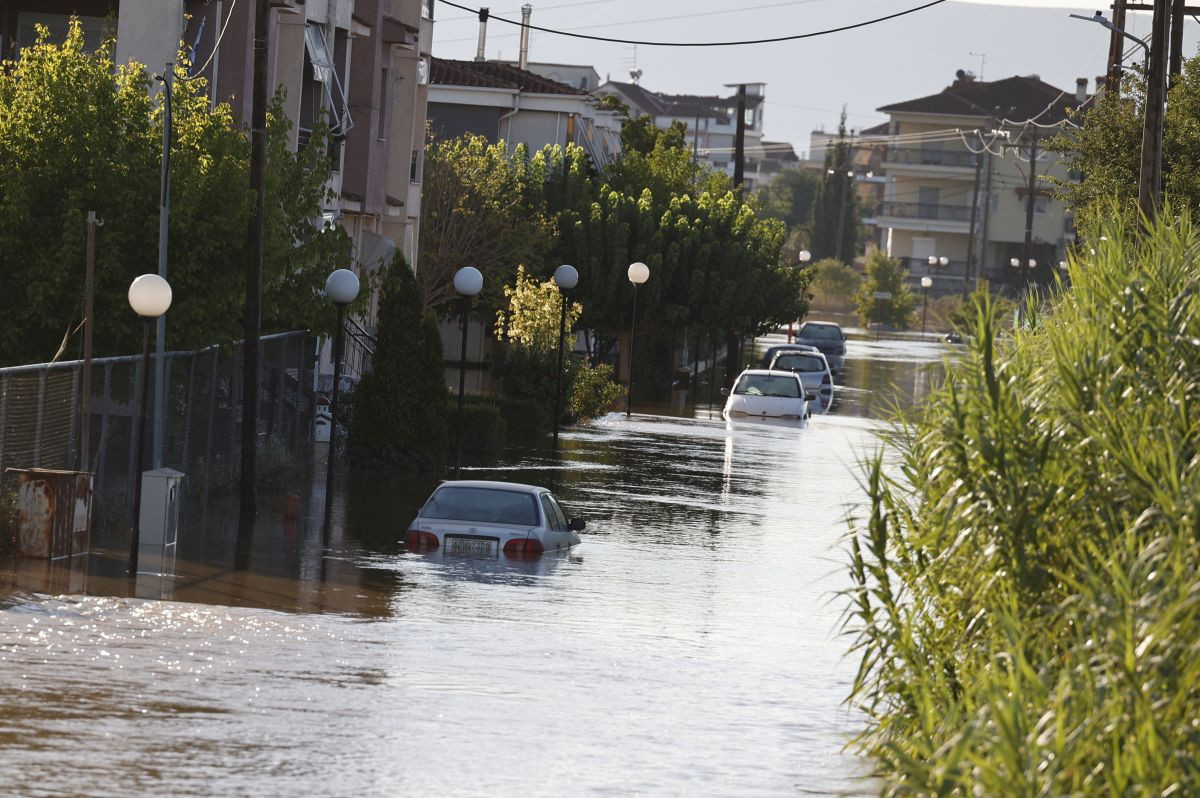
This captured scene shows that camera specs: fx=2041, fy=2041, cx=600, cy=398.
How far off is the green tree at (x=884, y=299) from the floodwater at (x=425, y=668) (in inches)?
3401

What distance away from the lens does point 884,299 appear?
112 m

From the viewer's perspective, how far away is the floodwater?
38.9ft

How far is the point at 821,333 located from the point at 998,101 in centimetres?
6222

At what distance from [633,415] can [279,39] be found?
16.4m

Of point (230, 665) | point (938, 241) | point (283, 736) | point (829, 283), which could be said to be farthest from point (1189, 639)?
point (938, 241)

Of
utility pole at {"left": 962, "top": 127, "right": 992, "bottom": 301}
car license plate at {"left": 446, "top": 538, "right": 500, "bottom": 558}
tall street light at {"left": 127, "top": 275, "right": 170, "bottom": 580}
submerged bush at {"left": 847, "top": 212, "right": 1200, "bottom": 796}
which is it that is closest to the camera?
submerged bush at {"left": 847, "top": 212, "right": 1200, "bottom": 796}

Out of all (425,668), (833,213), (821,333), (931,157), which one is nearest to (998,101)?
(931,157)

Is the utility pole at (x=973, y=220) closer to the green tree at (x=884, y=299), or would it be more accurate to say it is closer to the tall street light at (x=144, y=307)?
the green tree at (x=884, y=299)

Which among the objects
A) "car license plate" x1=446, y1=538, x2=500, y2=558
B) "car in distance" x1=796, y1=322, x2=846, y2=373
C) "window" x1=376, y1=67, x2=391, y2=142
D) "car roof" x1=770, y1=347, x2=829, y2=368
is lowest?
"car license plate" x1=446, y1=538, x2=500, y2=558

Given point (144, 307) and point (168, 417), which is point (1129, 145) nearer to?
point (168, 417)

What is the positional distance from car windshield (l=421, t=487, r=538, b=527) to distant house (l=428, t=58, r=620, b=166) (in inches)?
1567

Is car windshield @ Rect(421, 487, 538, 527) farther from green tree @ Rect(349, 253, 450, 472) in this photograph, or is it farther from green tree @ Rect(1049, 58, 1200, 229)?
green tree @ Rect(1049, 58, 1200, 229)

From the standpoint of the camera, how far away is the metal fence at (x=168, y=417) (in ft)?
68.3

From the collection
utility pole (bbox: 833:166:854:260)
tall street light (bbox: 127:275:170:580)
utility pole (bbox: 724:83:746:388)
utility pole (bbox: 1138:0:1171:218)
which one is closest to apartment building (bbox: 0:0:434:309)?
tall street light (bbox: 127:275:170:580)
